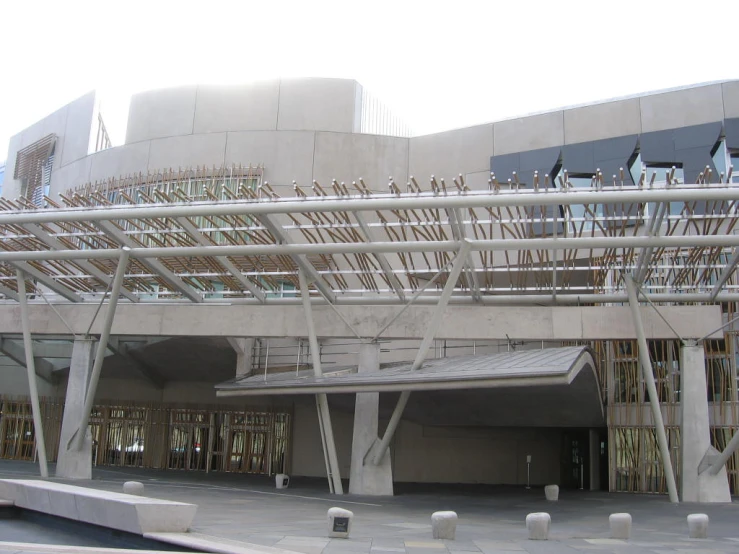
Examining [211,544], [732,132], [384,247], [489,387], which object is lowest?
[211,544]

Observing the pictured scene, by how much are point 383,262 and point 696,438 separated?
10.2 meters

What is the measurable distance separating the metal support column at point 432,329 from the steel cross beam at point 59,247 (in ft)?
34.4

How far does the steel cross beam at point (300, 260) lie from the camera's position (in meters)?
19.0

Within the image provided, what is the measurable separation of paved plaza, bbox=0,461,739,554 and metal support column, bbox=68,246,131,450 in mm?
1647

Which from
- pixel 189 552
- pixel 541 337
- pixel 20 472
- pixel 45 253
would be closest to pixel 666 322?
pixel 541 337

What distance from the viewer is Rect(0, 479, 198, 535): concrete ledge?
1050 centimetres

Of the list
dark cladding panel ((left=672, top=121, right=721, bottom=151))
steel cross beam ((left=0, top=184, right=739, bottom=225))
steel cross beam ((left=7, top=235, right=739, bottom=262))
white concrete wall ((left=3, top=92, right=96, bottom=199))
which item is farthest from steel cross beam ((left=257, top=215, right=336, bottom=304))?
white concrete wall ((left=3, top=92, right=96, bottom=199))

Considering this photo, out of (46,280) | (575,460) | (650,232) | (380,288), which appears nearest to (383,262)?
(650,232)

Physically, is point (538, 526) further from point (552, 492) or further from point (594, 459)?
point (594, 459)

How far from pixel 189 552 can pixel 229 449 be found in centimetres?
2392

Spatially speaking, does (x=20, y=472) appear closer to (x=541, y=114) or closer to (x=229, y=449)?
(x=229, y=449)

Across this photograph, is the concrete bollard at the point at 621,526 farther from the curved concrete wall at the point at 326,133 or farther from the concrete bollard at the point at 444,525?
the curved concrete wall at the point at 326,133

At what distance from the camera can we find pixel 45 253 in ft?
71.3

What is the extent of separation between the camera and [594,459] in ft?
100
